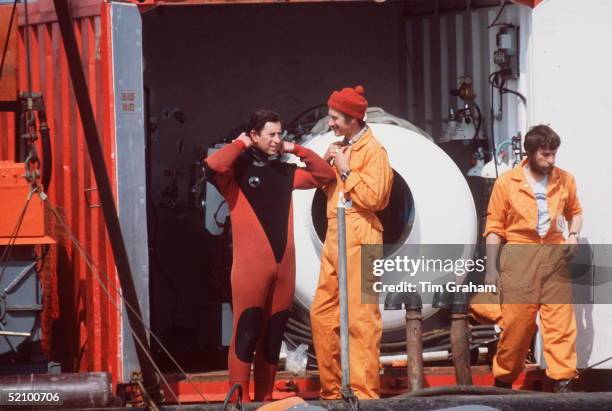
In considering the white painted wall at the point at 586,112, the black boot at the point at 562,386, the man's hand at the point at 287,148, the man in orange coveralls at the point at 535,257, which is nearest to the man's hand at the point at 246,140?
the man's hand at the point at 287,148

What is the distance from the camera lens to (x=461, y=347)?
7715 mm

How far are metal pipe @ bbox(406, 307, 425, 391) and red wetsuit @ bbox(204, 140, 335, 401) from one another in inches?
28.4

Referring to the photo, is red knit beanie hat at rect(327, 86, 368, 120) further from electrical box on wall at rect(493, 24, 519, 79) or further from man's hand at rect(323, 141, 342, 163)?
electrical box on wall at rect(493, 24, 519, 79)

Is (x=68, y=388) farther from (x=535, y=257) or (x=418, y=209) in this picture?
(x=535, y=257)

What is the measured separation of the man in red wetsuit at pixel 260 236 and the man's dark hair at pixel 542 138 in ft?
3.49

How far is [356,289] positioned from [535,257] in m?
1.00

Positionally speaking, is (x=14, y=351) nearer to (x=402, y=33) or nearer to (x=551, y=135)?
(x=551, y=135)

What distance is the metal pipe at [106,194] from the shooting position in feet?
19.8

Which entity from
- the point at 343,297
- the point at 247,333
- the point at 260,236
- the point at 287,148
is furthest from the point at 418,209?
the point at 343,297

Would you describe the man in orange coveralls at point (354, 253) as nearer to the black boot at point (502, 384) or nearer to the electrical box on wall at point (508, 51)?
the black boot at point (502, 384)

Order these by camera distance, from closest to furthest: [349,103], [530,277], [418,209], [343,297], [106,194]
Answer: [106,194], [343,297], [349,103], [530,277], [418,209]

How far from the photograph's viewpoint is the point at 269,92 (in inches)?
403

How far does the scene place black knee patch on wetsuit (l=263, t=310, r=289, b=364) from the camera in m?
7.30

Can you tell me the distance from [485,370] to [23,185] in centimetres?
268
